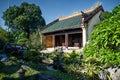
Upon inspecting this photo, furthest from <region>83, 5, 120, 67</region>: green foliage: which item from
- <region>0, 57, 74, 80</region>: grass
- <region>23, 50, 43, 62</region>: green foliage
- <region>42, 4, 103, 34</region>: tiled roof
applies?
<region>42, 4, 103, 34</region>: tiled roof

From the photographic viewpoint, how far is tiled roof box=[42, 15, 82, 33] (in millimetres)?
25241

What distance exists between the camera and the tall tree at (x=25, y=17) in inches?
1845

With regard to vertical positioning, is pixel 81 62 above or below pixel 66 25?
below

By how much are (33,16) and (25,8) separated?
409 cm

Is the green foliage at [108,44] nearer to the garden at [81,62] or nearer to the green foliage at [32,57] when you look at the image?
the garden at [81,62]

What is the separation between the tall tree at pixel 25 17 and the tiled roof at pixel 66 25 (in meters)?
15.3

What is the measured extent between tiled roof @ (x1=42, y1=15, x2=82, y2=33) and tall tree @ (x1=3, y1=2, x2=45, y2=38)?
15.3 m

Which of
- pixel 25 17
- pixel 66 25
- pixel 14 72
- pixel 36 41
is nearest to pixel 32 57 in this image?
pixel 14 72

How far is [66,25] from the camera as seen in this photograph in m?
27.6

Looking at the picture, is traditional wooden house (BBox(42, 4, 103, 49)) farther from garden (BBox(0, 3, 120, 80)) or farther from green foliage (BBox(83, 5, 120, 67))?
green foliage (BBox(83, 5, 120, 67))

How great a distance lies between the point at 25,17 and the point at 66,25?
70.8 feet

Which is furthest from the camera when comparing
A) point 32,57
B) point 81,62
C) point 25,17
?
point 25,17

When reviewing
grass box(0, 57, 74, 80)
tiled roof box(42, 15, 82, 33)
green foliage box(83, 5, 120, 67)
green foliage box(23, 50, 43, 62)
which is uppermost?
tiled roof box(42, 15, 82, 33)

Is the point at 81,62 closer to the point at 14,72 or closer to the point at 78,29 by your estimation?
the point at 14,72
